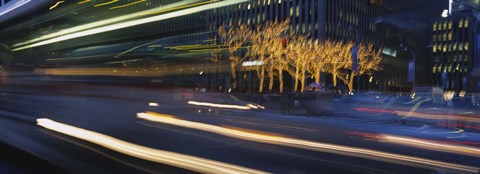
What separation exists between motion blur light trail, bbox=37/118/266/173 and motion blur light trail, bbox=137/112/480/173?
0.74m

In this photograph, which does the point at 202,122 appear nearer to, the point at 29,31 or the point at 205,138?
the point at 205,138

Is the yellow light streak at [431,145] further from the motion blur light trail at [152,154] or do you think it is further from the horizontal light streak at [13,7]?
the horizontal light streak at [13,7]

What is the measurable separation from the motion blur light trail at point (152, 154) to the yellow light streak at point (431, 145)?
451cm

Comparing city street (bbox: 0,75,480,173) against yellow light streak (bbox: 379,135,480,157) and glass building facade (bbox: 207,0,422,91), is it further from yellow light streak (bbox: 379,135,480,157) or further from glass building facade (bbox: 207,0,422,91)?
glass building facade (bbox: 207,0,422,91)

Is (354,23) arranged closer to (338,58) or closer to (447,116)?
(338,58)

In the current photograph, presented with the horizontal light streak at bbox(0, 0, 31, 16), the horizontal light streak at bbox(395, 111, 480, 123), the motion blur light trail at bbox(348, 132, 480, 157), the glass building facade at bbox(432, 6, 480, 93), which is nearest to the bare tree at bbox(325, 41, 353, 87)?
the horizontal light streak at bbox(395, 111, 480, 123)

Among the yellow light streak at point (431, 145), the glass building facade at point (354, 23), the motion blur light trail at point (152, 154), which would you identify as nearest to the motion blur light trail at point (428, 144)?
the yellow light streak at point (431, 145)

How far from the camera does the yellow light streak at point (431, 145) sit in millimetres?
9195

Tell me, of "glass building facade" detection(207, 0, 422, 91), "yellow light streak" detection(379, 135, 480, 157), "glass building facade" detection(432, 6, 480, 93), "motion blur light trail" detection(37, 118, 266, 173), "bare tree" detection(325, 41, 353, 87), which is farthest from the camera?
"glass building facade" detection(432, 6, 480, 93)

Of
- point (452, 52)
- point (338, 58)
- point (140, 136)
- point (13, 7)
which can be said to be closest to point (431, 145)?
point (140, 136)

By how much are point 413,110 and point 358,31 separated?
5835cm

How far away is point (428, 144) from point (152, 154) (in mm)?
5921

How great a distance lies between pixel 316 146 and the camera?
1009 cm

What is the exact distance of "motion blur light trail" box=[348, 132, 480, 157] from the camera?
364 inches
